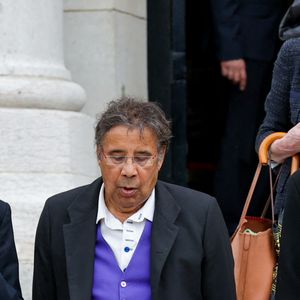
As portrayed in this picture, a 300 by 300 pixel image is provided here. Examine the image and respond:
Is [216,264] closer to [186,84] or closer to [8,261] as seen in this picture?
[8,261]

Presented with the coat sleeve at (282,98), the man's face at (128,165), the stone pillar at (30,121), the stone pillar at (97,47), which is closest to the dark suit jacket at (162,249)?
the man's face at (128,165)

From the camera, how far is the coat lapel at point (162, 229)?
434 cm

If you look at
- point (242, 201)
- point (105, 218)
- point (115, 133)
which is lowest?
point (242, 201)

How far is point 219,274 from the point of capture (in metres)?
4.42

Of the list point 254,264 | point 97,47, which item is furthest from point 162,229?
point 97,47

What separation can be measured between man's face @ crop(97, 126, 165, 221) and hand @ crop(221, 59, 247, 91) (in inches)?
112

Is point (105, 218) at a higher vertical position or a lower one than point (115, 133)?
lower

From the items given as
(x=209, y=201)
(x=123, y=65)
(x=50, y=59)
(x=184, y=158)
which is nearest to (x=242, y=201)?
(x=184, y=158)

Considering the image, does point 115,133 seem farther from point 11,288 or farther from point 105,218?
point 11,288

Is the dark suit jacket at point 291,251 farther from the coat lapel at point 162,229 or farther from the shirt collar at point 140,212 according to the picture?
the shirt collar at point 140,212

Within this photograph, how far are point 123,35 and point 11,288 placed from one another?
9.10ft

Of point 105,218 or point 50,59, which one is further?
point 50,59

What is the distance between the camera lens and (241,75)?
7.22 m

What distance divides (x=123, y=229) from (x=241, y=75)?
2.96m
